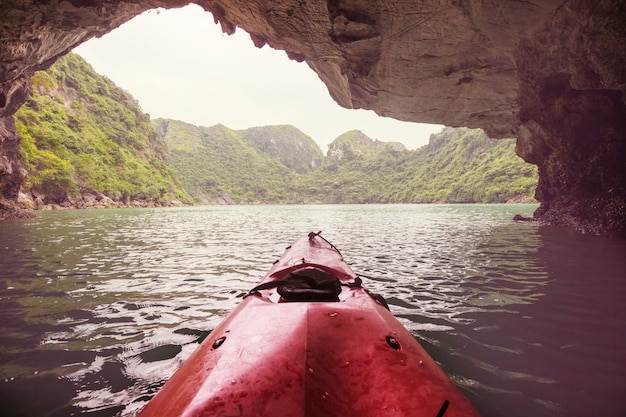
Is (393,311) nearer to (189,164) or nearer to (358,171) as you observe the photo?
Answer: (189,164)

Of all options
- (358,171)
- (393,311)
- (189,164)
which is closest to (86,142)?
(393,311)

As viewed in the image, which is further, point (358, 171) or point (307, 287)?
point (358, 171)

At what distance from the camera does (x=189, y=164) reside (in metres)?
129

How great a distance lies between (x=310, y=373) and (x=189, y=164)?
139049 millimetres

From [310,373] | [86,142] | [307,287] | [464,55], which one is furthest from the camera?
[86,142]

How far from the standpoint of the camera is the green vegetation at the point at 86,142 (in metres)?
34.6

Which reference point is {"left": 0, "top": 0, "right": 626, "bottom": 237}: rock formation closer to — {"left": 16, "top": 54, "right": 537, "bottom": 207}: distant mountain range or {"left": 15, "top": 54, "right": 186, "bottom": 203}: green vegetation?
{"left": 15, "top": 54, "right": 186, "bottom": 203}: green vegetation

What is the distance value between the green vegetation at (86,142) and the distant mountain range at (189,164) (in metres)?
0.18

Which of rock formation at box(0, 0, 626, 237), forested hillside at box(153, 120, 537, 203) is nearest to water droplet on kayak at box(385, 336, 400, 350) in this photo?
rock formation at box(0, 0, 626, 237)

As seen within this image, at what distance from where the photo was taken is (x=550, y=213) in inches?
703

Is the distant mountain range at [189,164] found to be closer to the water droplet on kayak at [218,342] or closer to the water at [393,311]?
the water at [393,311]

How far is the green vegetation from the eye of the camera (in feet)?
113

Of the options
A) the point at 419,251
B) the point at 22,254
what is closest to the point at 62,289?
the point at 22,254

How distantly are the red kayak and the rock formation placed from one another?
8.80 m
